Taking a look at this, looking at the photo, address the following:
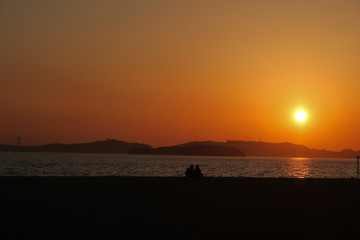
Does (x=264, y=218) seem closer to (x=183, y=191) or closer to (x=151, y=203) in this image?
(x=151, y=203)

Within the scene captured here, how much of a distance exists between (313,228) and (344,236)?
4.76 ft

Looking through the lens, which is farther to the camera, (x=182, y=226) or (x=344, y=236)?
(x=182, y=226)

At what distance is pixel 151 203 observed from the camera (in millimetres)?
19109

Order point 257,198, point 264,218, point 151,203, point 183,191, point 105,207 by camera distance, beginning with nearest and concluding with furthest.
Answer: point 264,218
point 105,207
point 151,203
point 257,198
point 183,191

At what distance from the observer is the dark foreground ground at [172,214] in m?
12.5

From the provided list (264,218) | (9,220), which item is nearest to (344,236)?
(264,218)

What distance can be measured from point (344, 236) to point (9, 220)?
33.7ft

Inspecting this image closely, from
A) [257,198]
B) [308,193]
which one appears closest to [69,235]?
[257,198]

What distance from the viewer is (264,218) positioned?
1557 cm

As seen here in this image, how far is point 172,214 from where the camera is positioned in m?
16.1

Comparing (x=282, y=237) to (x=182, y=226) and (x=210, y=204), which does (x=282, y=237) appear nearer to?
(x=182, y=226)

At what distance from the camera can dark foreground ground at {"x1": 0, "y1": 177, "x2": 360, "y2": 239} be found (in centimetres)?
1252

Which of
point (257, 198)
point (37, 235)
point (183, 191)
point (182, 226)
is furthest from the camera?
point (183, 191)

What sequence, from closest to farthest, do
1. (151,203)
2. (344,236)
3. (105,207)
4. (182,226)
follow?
(344,236) → (182,226) → (105,207) → (151,203)
